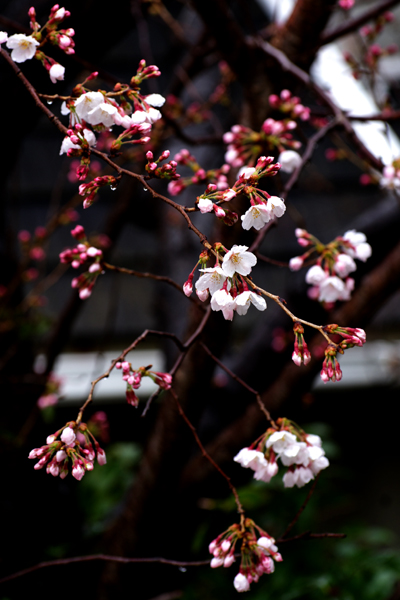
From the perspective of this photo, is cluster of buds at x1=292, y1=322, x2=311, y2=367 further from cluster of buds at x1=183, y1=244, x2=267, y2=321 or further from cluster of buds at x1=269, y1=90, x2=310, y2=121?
cluster of buds at x1=269, y1=90, x2=310, y2=121

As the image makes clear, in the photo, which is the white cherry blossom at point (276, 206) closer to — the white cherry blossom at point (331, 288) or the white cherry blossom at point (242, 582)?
the white cherry blossom at point (331, 288)

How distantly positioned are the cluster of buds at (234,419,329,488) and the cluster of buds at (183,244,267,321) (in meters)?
0.20

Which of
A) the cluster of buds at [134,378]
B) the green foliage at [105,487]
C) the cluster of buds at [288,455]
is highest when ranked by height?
the cluster of buds at [134,378]

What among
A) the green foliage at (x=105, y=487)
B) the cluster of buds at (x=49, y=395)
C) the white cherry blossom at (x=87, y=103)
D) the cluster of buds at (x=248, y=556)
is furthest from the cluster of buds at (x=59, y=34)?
the green foliage at (x=105, y=487)

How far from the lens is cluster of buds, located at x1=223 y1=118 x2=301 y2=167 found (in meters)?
0.82

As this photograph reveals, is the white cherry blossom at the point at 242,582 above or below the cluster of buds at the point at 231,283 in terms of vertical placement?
below

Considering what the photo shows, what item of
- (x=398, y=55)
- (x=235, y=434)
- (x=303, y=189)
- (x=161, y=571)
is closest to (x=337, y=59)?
(x=398, y=55)

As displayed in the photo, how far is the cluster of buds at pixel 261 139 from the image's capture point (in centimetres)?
82

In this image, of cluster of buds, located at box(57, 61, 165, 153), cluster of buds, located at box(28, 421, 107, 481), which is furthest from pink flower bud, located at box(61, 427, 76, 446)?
cluster of buds, located at box(57, 61, 165, 153)

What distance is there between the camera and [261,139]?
2.73ft

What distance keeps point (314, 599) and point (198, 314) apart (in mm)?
926

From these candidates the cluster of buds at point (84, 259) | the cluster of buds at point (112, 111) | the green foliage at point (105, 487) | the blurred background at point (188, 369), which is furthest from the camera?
the green foliage at point (105, 487)

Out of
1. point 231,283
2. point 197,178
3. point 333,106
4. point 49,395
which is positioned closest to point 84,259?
point 197,178

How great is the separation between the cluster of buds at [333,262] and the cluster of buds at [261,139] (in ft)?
0.58
